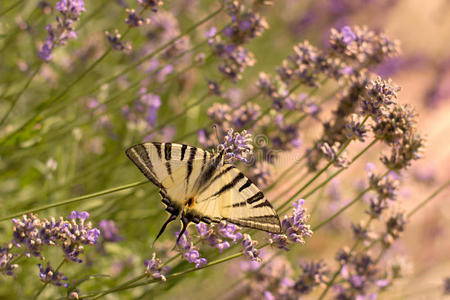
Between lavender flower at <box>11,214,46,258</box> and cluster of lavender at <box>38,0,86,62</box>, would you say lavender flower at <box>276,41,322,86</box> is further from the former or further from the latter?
lavender flower at <box>11,214,46,258</box>

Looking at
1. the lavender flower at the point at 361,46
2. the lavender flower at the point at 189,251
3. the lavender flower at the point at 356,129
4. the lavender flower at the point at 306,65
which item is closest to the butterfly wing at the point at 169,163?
the lavender flower at the point at 189,251

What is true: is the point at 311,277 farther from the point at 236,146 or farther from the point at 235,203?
the point at 236,146

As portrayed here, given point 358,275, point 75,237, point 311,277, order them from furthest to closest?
point 358,275, point 311,277, point 75,237

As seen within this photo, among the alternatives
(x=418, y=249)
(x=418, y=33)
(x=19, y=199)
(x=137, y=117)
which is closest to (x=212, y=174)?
(x=137, y=117)

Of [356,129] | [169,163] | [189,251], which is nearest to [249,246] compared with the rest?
[189,251]

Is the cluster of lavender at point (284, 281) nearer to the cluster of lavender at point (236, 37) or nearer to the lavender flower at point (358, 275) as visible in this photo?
the lavender flower at point (358, 275)

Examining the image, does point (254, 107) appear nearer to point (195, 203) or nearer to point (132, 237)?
point (195, 203)
